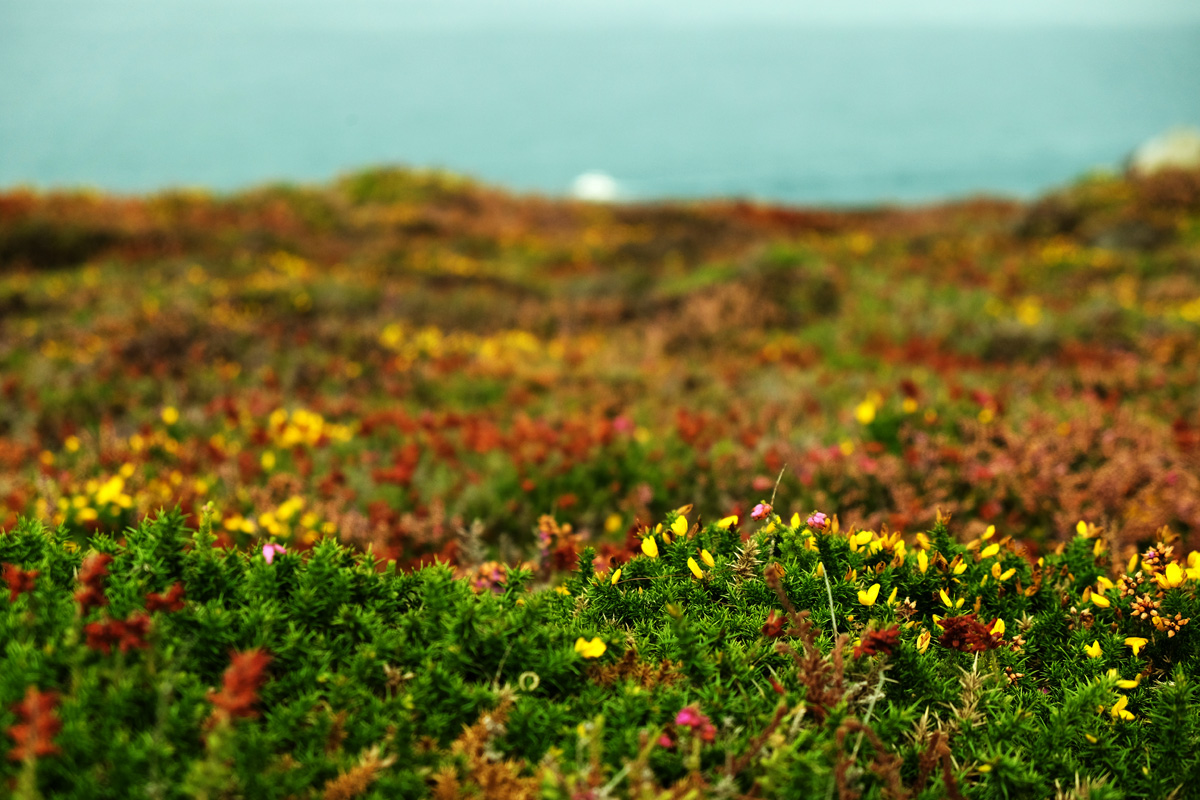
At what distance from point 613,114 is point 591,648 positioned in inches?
3160

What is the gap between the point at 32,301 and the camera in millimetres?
9531

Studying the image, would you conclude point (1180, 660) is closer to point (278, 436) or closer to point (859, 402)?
point (859, 402)

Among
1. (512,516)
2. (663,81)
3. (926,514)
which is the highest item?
(663,81)

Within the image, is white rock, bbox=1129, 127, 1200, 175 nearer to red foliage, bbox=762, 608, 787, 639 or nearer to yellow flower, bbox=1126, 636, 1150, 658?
yellow flower, bbox=1126, 636, 1150, 658

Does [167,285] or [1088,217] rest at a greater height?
[1088,217]

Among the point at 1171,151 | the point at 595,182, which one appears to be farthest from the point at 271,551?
the point at 595,182

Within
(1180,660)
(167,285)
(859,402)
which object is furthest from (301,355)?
(1180,660)

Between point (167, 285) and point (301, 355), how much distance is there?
4043 millimetres

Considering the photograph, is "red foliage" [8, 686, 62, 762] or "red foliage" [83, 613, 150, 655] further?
"red foliage" [83, 613, 150, 655]

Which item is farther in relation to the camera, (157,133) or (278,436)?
(157,133)

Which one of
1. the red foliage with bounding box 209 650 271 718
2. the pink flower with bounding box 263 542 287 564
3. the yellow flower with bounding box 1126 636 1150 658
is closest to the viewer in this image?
the red foliage with bounding box 209 650 271 718

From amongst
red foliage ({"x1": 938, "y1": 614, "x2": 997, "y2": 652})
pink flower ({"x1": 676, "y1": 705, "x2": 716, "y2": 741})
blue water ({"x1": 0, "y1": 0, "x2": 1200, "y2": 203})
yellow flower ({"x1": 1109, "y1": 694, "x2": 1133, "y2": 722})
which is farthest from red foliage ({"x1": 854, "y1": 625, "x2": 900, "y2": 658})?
blue water ({"x1": 0, "y1": 0, "x2": 1200, "y2": 203})

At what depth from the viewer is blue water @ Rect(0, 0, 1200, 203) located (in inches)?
1673

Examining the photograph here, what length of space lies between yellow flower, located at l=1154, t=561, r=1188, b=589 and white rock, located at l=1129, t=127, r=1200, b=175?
23.1 meters
